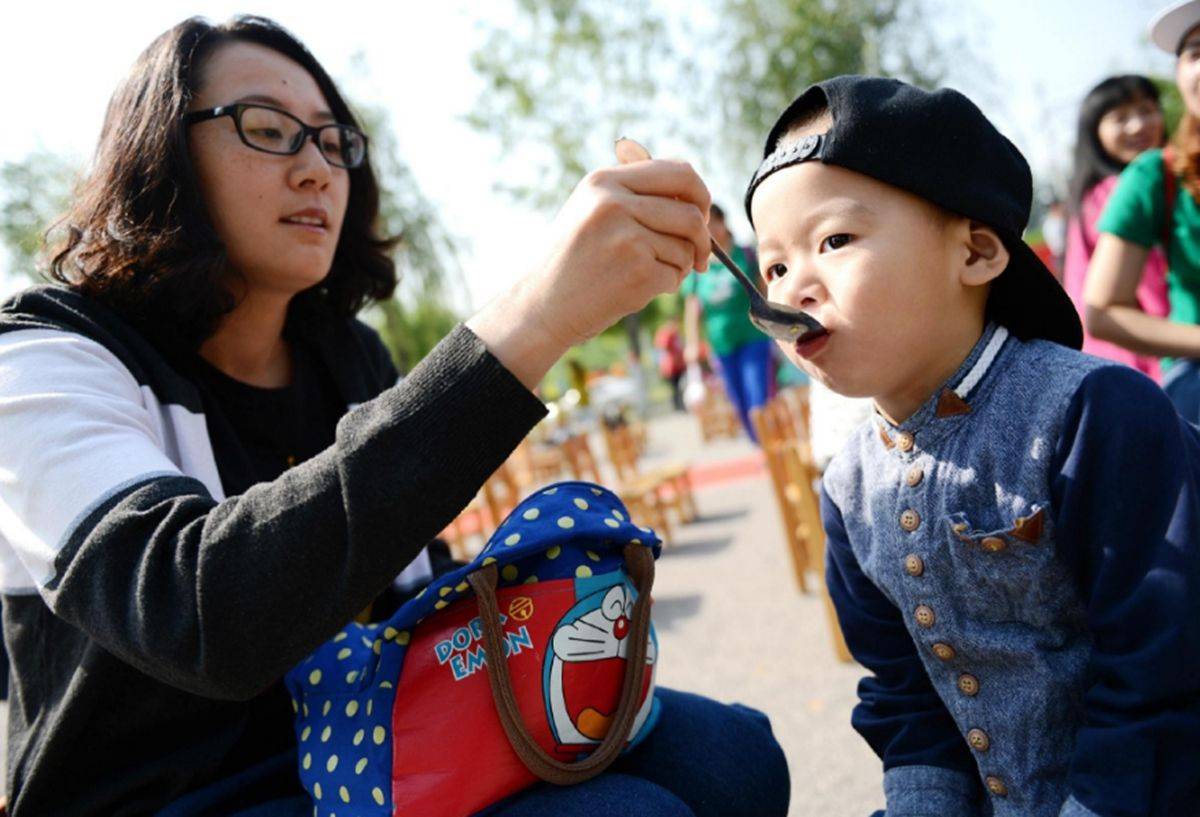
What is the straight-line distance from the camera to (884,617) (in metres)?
1.39

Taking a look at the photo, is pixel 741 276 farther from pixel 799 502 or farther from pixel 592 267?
pixel 799 502

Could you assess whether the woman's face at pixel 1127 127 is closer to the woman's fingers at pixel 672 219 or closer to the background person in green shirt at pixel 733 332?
the background person in green shirt at pixel 733 332

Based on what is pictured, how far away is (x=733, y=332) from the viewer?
6582 mm

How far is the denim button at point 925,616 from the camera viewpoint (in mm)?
1231

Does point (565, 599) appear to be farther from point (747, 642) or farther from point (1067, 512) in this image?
point (747, 642)

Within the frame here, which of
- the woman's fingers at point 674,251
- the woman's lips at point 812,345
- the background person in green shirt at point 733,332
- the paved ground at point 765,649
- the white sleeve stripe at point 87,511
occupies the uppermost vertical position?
the woman's fingers at point 674,251

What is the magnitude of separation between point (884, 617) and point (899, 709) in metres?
0.15

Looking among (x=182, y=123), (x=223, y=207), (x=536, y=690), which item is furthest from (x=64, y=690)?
(x=182, y=123)

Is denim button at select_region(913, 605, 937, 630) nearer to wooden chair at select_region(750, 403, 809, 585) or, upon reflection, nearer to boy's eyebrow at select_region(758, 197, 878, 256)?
boy's eyebrow at select_region(758, 197, 878, 256)

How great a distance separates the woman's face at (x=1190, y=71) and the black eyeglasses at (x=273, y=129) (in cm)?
215

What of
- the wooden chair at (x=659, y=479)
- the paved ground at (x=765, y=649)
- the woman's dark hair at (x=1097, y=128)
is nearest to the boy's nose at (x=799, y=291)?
the paved ground at (x=765, y=649)

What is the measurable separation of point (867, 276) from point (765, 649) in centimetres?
338

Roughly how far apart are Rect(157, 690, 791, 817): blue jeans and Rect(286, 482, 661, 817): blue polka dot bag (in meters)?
0.04


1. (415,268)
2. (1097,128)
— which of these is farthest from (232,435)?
(415,268)
